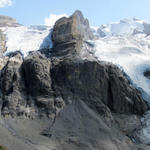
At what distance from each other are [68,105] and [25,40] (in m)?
39.2

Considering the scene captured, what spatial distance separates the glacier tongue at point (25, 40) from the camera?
5940 cm

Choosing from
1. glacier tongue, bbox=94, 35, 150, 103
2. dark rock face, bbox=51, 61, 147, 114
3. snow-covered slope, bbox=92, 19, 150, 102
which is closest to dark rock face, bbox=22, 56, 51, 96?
dark rock face, bbox=51, 61, 147, 114

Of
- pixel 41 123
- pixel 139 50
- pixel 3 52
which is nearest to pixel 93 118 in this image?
pixel 41 123

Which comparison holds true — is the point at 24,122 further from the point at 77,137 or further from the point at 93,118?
the point at 93,118

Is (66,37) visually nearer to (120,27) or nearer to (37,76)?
(37,76)

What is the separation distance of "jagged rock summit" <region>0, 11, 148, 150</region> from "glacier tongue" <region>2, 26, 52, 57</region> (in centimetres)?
1873

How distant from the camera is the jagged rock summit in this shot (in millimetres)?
27797

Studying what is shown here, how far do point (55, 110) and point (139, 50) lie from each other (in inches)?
1861

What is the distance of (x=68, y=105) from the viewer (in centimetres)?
3384

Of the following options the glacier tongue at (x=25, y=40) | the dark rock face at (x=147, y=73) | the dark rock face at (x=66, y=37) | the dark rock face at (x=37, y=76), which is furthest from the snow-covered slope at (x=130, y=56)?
the dark rock face at (x=37, y=76)

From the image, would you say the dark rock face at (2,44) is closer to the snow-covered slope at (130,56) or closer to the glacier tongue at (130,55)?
the snow-covered slope at (130,56)

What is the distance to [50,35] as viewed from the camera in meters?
64.8

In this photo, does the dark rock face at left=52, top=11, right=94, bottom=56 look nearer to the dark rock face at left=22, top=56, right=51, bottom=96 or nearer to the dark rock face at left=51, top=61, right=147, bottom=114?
the dark rock face at left=51, top=61, right=147, bottom=114

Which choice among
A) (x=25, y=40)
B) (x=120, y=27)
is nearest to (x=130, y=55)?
(x=25, y=40)
